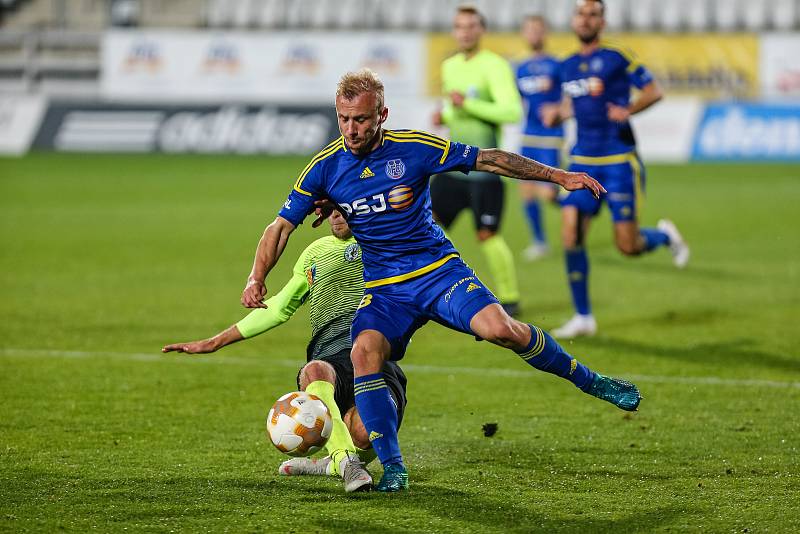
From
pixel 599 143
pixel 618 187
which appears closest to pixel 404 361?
pixel 618 187

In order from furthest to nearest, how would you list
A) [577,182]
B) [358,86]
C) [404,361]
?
1. [404,361]
2. [577,182]
3. [358,86]

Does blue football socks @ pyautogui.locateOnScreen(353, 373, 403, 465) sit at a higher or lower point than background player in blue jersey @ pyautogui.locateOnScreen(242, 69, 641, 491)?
lower

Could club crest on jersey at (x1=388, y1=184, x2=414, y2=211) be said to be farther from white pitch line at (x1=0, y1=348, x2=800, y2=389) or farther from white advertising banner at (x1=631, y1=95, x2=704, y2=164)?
white advertising banner at (x1=631, y1=95, x2=704, y2=164)

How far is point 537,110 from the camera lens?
15070 millimetres

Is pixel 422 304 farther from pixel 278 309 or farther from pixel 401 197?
pixel 278 309

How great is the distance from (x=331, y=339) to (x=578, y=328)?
4.13 meters

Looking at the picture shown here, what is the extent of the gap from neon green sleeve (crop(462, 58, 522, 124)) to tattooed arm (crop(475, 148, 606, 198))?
4.97m

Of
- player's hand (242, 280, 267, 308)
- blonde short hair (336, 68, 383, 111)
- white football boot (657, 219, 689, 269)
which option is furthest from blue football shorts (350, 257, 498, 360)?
white football boot (657, 219, 689, 269)

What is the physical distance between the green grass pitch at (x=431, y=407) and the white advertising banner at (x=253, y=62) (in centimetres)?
1644

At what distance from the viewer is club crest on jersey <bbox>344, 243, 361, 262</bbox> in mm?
6055

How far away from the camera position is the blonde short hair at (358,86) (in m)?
5.22

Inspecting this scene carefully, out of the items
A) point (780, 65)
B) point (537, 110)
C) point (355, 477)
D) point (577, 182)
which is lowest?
point (780, 65)

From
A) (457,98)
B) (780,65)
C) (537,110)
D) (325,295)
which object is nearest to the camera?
(325,295)

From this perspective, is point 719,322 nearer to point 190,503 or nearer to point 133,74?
point 190,503
